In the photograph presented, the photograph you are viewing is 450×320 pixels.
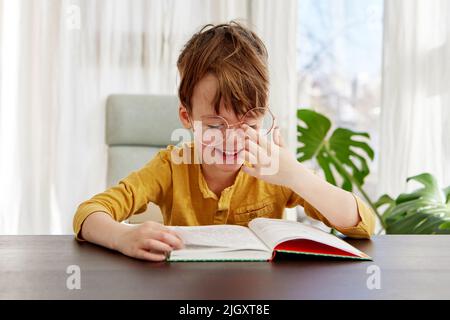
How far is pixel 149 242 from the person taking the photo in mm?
840

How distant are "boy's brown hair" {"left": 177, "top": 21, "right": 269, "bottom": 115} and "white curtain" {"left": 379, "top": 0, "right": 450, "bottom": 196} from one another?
1.80 meters

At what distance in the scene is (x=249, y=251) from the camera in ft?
2.79

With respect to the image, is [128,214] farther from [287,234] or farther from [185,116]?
[287,234]

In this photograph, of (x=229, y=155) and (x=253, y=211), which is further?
(x=253, y=211)

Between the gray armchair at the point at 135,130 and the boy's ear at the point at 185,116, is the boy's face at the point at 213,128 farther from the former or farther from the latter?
the gray armchair at the point at 135,130

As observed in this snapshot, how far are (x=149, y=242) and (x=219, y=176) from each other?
529 mm

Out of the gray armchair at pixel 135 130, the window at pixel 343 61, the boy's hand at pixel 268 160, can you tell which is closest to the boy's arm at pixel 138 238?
the boy's hand at pixel 268 160

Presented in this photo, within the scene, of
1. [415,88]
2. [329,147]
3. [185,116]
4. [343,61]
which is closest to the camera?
[185,116]

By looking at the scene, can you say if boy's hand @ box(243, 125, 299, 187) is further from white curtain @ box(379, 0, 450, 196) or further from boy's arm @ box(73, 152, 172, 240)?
white curtain @ box(379, 0, 450, 196)

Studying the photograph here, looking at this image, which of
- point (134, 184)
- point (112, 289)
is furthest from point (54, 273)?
point (134, 184)

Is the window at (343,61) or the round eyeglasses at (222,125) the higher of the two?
the window at (343,61)

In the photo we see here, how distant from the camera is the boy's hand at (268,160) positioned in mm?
1055

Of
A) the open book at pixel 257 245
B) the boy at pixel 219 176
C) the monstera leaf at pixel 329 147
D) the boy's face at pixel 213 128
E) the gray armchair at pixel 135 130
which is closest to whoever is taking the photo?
the open book at pixel 257 245

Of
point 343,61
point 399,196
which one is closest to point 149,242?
point 399,196
